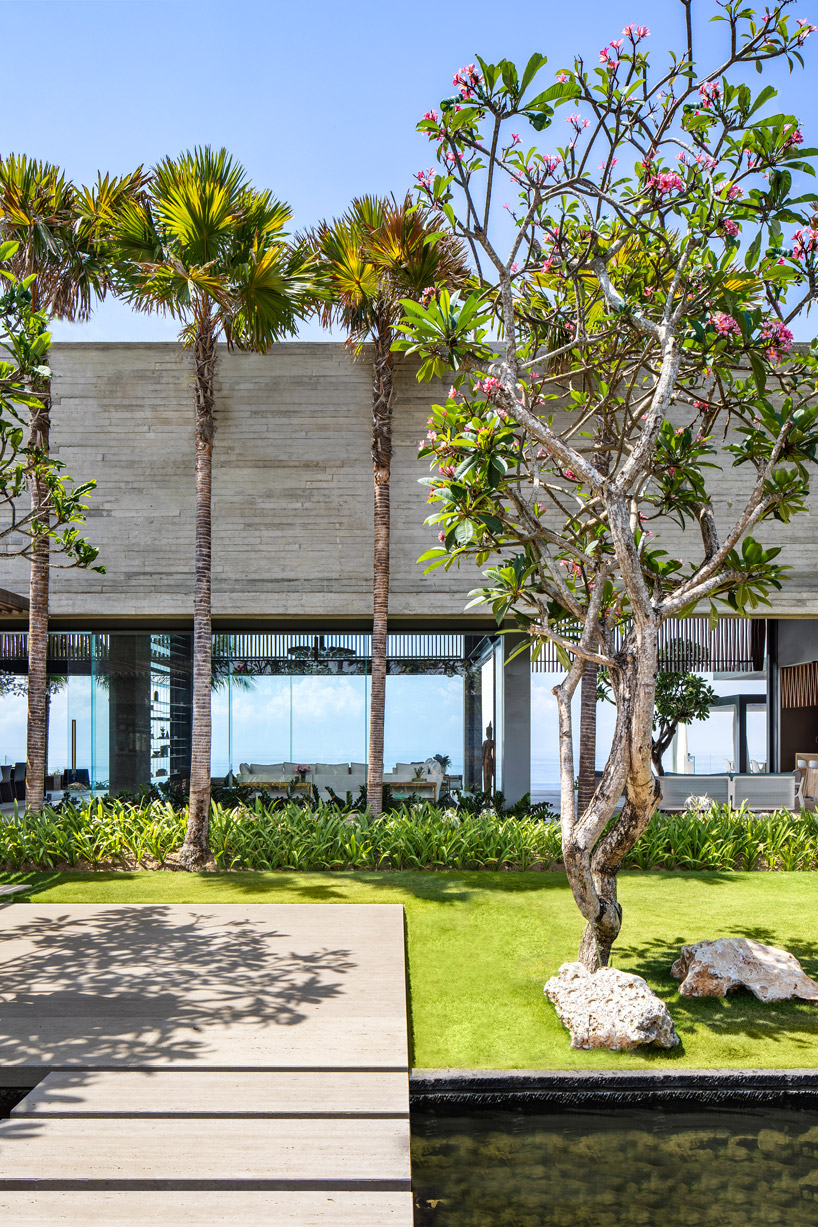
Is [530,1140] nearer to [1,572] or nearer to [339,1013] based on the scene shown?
[339,1013]

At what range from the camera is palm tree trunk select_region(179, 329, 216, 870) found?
30.6 feet

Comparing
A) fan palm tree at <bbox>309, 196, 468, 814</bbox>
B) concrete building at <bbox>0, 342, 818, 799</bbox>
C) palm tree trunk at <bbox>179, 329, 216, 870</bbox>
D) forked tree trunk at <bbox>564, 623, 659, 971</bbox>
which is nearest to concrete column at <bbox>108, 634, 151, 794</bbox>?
concrete building at <bbox>0, 342, 818, 799</bbox>

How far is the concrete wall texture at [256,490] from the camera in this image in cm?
1084

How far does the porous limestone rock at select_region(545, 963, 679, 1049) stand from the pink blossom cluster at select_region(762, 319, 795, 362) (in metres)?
3.82

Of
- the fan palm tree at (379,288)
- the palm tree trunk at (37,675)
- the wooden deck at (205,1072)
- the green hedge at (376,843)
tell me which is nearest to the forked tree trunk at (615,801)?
the wooden deck at (205,1072)

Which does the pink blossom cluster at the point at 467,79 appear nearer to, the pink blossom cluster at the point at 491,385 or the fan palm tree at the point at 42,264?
the pink blossom cluster at the point at 491,385

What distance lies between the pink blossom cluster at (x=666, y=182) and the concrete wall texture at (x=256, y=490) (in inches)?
224

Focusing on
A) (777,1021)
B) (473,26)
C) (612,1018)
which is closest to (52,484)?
(473,26)

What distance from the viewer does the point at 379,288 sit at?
9711mm

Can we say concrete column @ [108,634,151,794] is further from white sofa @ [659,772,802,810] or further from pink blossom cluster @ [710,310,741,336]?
pink blossom cluster @ [710,310,741,336]

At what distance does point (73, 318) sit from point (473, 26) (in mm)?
5721

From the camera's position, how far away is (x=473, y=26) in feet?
23.3

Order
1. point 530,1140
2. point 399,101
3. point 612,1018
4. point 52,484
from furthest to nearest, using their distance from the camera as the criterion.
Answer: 1. point 399,101
2. point 52,484
3. point 612,1018
4. point 530,1140

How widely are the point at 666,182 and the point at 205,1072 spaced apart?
5460 mm
